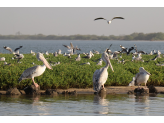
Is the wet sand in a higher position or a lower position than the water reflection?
higher

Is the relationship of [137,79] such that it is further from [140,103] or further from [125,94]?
[140,103]

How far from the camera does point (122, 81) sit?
1516 centimetres

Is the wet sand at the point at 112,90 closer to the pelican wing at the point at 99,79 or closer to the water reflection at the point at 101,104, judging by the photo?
the water reflection at the point at 101,104

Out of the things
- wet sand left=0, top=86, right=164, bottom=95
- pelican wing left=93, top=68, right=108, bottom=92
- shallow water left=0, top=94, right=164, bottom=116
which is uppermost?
pelican wing left=93, top=68, right=108, bottom=92

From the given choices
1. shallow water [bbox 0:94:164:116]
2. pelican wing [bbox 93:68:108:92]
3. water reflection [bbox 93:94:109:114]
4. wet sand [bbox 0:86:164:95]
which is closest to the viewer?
shallow water [bbox 0:94:164:116]

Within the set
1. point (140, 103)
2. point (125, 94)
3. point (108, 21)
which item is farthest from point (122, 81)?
point (108, 21)

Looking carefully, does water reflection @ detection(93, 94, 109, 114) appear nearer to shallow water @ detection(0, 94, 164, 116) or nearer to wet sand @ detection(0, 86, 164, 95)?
shallow water @ detection(0, 94, 164, 116)

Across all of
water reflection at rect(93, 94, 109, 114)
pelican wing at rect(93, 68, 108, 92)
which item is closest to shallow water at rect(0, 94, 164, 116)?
water reflection at rect(93, 94, 109, 114)

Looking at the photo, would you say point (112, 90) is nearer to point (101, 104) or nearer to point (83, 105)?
point (101, 104)

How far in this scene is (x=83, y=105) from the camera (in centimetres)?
1058

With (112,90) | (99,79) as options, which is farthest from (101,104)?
(112,90)

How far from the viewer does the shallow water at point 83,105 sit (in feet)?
30.6

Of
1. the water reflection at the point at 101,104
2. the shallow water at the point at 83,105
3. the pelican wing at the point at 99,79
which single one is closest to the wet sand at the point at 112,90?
the shallow water at the point at 83,105

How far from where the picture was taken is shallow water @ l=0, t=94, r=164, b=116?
9.34 meters
